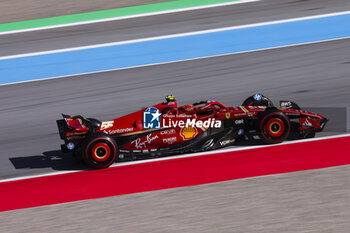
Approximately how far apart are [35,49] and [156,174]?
8.60m

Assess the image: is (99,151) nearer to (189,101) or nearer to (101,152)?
(101,152)

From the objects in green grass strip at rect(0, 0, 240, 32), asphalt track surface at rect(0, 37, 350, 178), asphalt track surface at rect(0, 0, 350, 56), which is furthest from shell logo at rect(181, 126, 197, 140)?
green grass strip at rect(0, 0, 240, 32)

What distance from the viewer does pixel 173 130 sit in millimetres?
9312

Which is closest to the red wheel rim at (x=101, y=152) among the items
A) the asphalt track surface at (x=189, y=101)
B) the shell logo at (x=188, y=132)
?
the asphalt track surface at (x=189, y=101)

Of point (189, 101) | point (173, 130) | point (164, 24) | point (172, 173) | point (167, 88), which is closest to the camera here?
point (172, 173)

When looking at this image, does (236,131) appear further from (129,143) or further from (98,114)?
(98,114)

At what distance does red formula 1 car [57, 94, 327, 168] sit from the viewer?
9.25 metres

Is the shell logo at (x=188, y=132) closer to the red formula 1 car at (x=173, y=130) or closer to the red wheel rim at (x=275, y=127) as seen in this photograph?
the red formula 1 car at (x=173, y=130)

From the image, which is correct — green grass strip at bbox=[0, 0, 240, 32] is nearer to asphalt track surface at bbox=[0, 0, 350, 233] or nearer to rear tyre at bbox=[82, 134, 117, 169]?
asphalt track surface at bbox=[0, 0, 350, 233]

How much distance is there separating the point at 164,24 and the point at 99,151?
8955mm

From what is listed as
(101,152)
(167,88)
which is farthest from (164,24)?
(101,152)

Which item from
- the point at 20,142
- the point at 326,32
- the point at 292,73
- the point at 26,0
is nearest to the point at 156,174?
the point at 20,142

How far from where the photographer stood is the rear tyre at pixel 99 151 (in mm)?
9016

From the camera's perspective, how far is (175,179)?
351 inches
